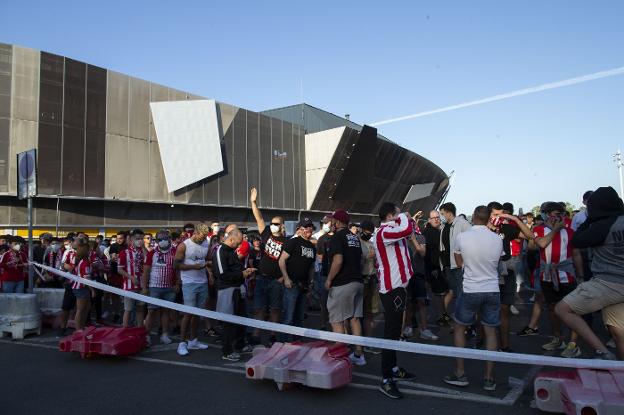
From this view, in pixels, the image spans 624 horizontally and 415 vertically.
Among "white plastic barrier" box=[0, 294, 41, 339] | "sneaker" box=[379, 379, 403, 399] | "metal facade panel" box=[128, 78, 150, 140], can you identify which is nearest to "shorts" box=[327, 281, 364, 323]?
"sneaker" box=[379, 379, 403, 399]

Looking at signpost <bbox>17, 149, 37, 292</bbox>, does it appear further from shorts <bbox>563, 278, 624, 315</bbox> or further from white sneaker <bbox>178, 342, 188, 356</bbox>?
shorts <bbox>563, 278, 624, 315</bbox>

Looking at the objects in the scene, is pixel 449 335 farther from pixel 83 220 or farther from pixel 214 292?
pixel 83 220

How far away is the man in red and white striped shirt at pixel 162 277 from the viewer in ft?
23.7

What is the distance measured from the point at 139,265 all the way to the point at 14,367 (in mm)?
2702

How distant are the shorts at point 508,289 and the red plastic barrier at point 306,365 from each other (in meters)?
2.48

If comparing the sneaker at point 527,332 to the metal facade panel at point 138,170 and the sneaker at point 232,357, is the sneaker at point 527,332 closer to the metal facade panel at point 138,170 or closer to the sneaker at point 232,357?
the sneaker at point 232,357

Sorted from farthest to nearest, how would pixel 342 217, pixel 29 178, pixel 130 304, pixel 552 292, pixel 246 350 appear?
pixel 29 178 → pixel 130 304 → pixel 246 350 → pixel 552 292 → pixel 342 217

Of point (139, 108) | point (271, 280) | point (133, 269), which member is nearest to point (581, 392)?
point (271, 280)

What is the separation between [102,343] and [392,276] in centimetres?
389

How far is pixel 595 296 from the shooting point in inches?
168

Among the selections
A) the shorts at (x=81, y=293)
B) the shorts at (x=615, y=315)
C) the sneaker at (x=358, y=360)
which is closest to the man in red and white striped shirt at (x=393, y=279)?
the sneaker at (x=358, y=360)

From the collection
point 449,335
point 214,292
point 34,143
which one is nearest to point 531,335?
point 449,335

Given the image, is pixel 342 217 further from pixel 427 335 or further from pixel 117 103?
pixel 117 103

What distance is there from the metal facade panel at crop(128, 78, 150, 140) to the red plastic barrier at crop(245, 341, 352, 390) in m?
20.6
